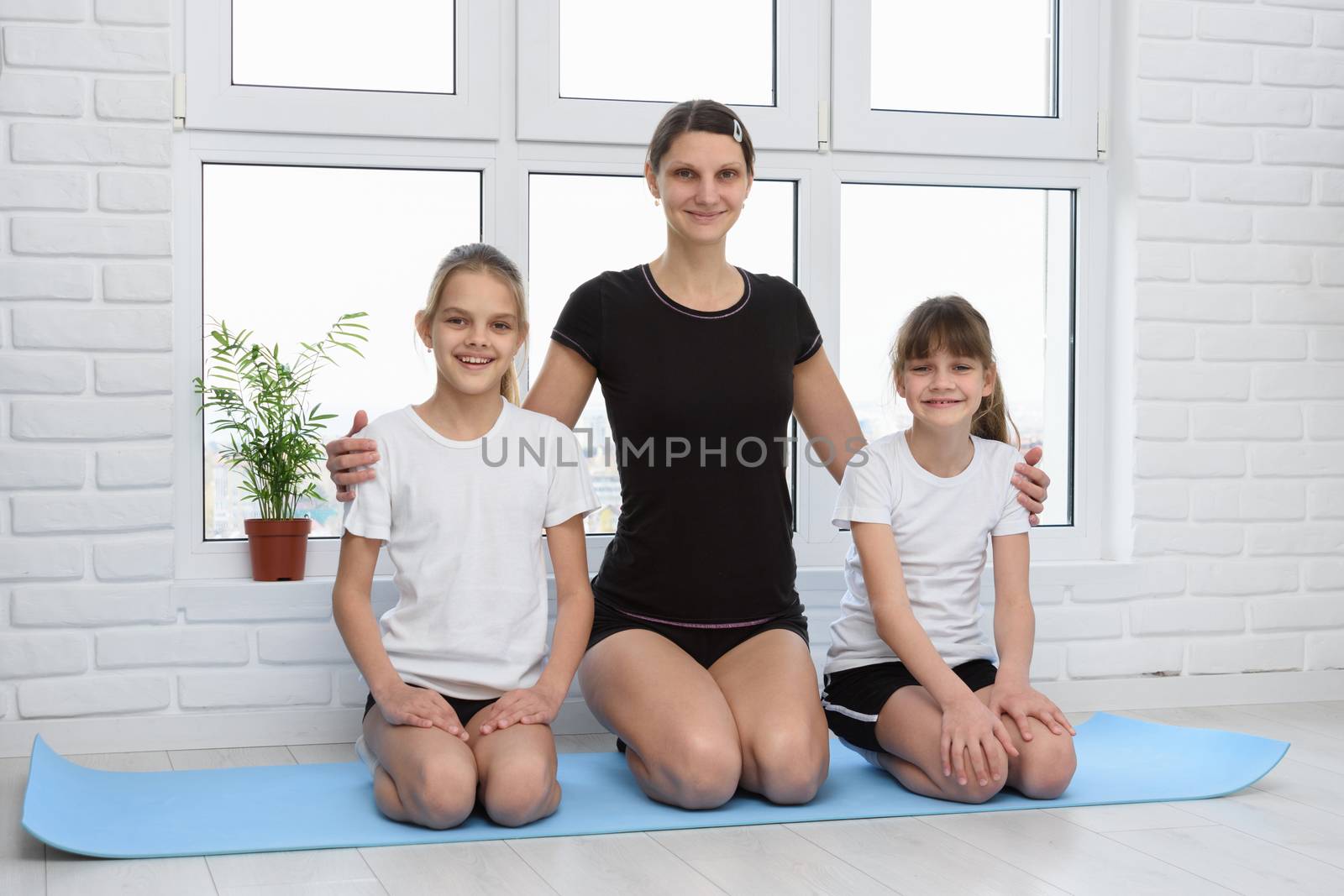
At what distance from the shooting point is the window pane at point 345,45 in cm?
249

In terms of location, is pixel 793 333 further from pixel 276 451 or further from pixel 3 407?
pixel 3 407

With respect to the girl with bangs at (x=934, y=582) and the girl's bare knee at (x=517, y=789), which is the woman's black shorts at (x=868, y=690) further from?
the girl's bare knee at (x=517, y=789)

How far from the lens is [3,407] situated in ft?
7.52

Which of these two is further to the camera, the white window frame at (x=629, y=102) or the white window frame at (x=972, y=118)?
the white window frame at (x=972, y=118)

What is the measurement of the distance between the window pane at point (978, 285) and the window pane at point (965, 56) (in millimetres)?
189

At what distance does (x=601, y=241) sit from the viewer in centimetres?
271

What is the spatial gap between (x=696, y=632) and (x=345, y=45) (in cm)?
133

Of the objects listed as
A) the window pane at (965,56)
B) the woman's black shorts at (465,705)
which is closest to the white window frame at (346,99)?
the window pane at (965,56)

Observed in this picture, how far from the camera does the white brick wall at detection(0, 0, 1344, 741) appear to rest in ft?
7.59

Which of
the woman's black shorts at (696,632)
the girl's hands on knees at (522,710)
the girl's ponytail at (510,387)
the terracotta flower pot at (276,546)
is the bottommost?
the girl's hands on knees at (522,710)

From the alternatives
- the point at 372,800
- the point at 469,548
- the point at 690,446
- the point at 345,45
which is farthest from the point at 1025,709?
the point at 345,45

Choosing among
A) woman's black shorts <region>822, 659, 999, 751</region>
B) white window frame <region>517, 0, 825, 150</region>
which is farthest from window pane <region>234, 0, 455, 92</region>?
woman's black shorts <region>822, 659, 999, 751</region>

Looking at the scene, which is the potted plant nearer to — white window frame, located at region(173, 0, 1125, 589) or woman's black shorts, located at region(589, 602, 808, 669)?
white window frame, located at region(173, 0, 1125, 589)

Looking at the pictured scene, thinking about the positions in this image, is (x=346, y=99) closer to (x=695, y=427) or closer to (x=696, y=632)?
(x=695, y=427)
